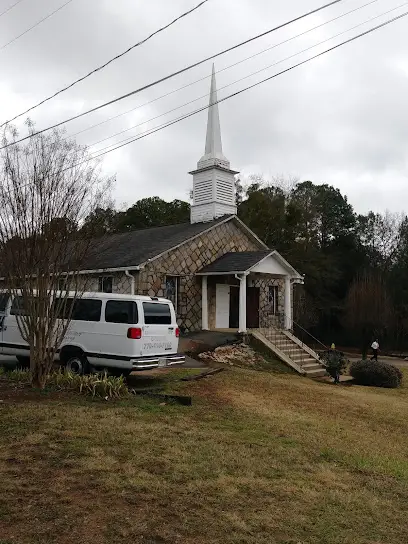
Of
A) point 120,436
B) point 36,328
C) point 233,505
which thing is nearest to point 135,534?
point 233,505

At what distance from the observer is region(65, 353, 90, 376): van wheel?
36.8 feet

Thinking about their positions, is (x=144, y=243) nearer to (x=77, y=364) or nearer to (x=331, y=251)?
(x=77, y=364)

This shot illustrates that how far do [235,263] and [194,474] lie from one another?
15.8 meters

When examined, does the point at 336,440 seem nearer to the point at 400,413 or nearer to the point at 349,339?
the point at 400,413

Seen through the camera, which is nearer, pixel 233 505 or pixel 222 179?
pixel 233 505

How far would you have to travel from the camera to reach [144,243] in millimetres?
22031

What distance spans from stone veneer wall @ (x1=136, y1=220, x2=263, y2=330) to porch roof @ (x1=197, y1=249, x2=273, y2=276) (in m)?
0.43

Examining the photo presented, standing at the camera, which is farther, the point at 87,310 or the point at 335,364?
the point at 335,364

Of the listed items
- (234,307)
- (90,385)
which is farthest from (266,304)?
(90,385)

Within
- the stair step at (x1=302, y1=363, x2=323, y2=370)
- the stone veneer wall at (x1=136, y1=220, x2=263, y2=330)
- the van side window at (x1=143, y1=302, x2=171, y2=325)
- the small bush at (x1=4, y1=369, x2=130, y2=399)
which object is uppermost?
the stone veneer wall at (x1=136, y1=220, x2=263, y2=330)

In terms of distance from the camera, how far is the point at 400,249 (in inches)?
2019

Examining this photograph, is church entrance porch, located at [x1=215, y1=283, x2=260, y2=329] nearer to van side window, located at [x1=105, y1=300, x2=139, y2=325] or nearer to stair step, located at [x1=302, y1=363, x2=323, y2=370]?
stair step, located at [x1=302, y1=363, x2=323, y2=370]

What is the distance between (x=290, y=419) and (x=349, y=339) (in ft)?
125

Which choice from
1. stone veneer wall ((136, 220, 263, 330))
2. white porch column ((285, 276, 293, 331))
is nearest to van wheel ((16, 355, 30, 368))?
stone veneer wall ((136, 220, 263, 330))
